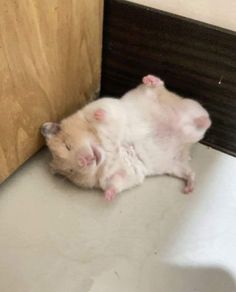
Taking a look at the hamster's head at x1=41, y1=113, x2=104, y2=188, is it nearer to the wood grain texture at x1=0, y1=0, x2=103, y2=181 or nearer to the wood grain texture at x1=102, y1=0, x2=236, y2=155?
the wood grain texture at x1=0, y1=0, x2=103, y2=181

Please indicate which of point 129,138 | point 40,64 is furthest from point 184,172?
point 40,64

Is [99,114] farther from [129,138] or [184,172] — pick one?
[184,172]

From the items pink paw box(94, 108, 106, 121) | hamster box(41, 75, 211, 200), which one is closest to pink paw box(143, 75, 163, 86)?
hamster box(41, 75, 211, 200)

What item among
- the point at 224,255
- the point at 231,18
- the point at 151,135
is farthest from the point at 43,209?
the point at 231,18

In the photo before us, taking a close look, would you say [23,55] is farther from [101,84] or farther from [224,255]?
[224,255]

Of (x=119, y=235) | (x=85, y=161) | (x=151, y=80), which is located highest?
(x=151, y=80)

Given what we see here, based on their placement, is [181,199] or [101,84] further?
[101,84]
